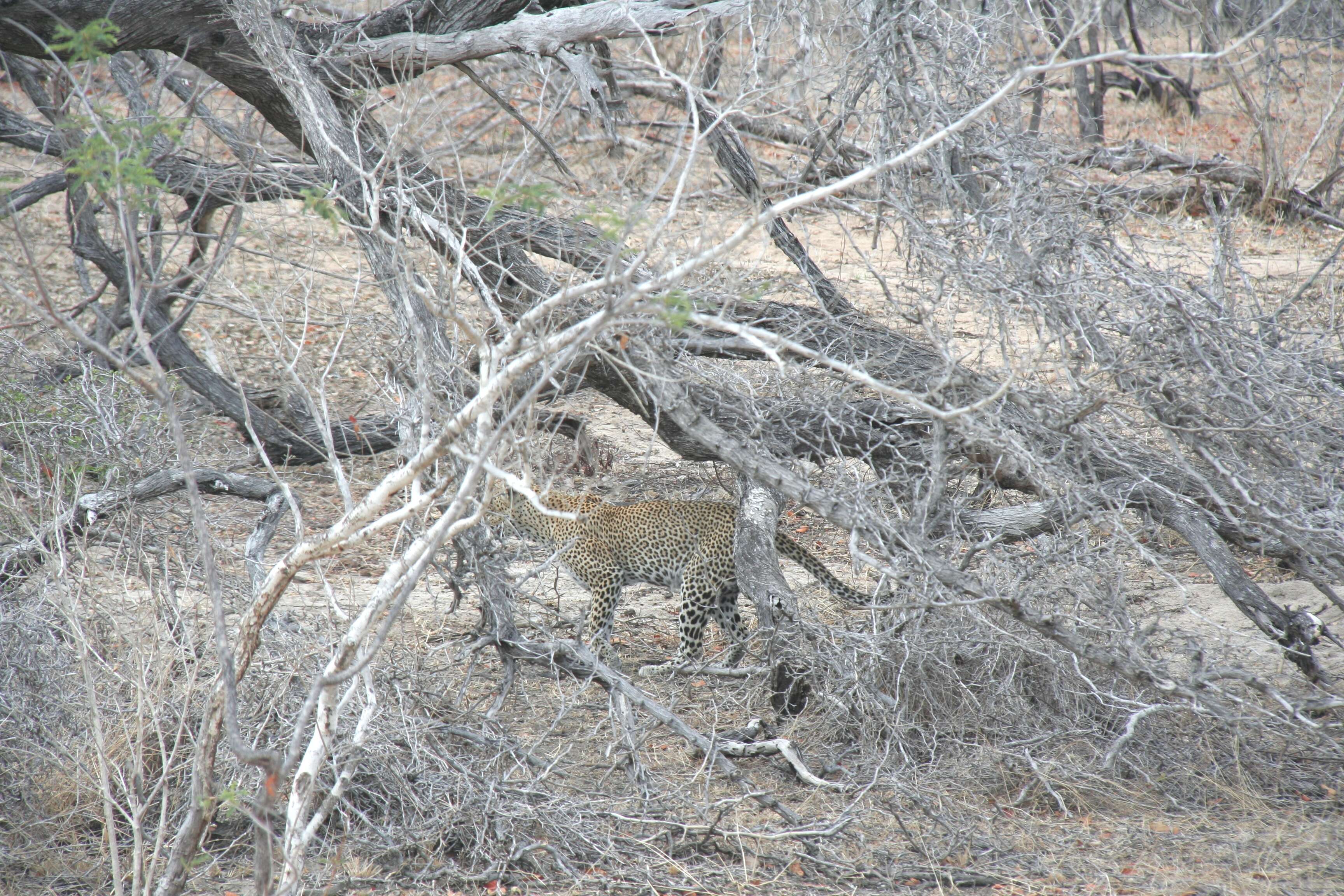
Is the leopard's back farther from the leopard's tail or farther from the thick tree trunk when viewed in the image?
the thick tree trunk

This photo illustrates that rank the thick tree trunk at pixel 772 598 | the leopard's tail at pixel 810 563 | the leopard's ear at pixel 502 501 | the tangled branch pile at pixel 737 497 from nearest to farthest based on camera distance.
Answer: the tangled branch pile at pixel 737 497
the thick tree trunk at pixel 772 598
the leopard's tail at pixel 810 563
the leopard's ear at pixel 502 501

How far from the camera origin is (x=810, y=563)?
6.87m

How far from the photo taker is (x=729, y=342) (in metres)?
5.49

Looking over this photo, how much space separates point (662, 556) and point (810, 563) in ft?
3.19

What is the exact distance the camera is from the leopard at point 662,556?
276 inches

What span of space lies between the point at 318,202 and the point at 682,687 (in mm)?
3502

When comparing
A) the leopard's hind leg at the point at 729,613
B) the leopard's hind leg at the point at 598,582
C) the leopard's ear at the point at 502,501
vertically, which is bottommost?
the leopard's hind leg at the point at 729,613

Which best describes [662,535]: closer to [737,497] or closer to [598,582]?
[598,582]

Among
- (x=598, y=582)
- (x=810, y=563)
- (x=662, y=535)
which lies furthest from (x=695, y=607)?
(x=810, y=563)

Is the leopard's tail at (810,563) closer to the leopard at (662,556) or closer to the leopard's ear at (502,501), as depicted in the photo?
the leopard at (662,556)

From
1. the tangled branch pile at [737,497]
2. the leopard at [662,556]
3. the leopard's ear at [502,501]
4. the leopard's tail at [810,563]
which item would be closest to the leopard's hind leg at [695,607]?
the leopard at [662,556]

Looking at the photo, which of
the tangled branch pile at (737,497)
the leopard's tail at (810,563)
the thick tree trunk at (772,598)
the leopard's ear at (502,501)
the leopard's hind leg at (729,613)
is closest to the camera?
the tangled branch pile at (737,497)

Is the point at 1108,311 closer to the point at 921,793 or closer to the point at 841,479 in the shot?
the point at 841,479

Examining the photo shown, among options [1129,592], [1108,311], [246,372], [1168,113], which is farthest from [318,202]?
[1168,113]
